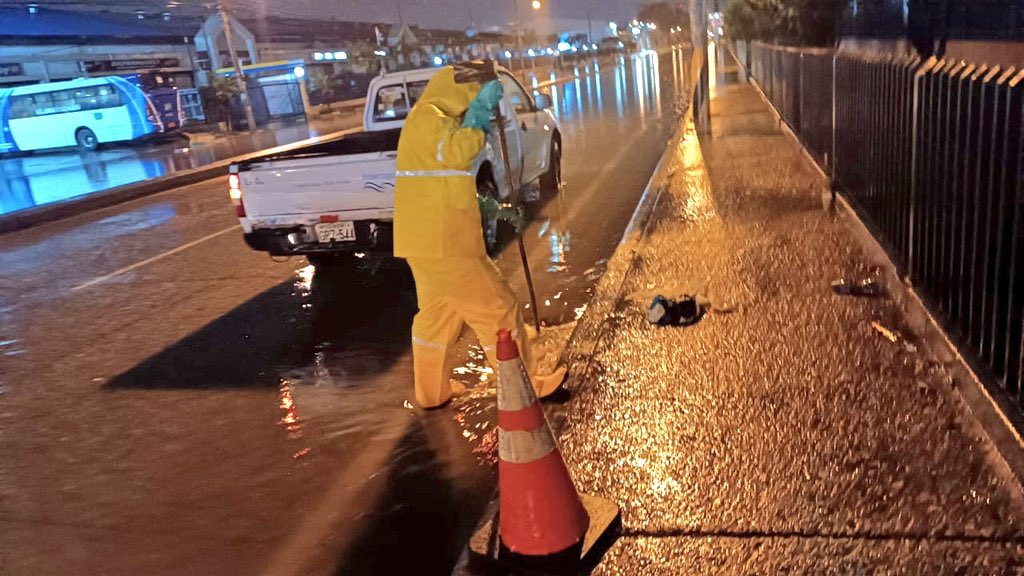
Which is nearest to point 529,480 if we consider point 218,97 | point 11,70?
point 218,97

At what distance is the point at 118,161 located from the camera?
25.9 meters

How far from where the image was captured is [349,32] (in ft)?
257

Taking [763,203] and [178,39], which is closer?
[763,203]

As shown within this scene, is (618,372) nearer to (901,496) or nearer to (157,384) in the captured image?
(901,496)

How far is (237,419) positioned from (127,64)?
145 feet

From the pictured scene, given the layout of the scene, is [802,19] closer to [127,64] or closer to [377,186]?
[377,186]

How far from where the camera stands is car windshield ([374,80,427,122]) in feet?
34.1

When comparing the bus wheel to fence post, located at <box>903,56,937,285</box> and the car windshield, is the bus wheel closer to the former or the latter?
the car windshield

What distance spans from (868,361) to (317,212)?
4.74m

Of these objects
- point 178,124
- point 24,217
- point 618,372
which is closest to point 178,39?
point 178,124

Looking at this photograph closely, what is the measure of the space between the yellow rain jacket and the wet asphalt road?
3.49ft

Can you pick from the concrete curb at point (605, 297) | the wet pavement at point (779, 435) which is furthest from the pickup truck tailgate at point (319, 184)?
the wet pavement at point (779, 435)

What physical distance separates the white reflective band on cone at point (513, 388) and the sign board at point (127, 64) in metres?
43.9

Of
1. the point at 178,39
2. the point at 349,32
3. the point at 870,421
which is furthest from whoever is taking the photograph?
the point at 349,32
